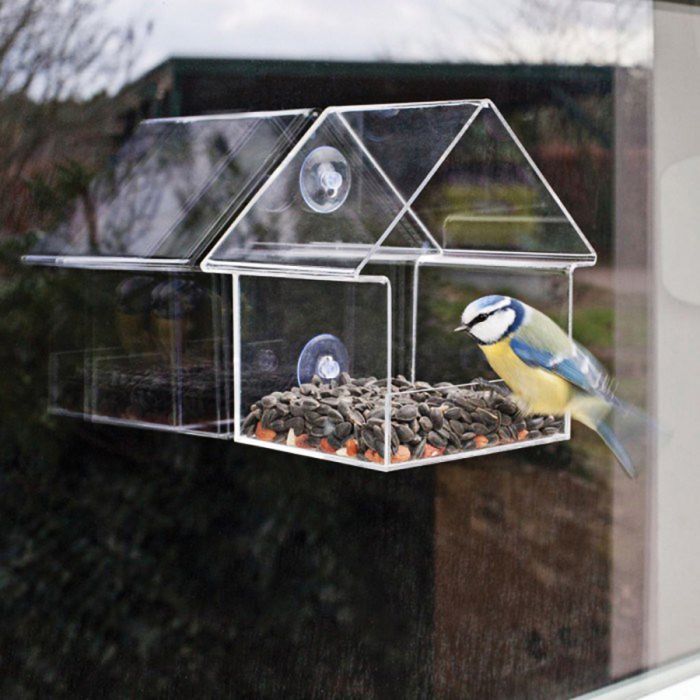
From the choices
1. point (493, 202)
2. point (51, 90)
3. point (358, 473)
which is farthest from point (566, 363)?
point (51, 90)

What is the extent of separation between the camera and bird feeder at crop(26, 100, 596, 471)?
3.78 ft

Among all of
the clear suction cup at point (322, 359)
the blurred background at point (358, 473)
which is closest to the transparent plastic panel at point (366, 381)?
the clear suction cup at point (322, 359)

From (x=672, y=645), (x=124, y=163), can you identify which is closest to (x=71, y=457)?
(x=124, y=163)

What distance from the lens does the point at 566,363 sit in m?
1.29

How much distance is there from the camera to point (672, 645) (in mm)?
2160

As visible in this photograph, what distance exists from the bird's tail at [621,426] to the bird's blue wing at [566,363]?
0.09 feet

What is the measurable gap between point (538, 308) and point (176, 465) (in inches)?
19.4

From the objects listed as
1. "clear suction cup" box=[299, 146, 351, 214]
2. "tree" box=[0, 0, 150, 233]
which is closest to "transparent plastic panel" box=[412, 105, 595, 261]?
"clear suction cup" box=[299, 146, 351, 214]

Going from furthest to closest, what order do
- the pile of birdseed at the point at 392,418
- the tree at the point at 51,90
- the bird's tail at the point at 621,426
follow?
1. the bird's tail at the point at 621,426
2. the tree at the point at 51,90
3. the pile of birdseed at the point at 392,418

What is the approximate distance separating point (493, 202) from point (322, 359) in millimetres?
291

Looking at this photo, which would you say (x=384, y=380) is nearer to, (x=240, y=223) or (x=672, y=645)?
(x=240, y=223)

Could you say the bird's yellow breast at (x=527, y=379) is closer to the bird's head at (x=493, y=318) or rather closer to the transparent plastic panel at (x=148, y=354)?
the bird's head at (x=493, y=318)

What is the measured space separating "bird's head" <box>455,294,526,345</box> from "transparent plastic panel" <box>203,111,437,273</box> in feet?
0.50

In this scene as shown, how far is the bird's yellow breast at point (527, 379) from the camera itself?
1235mm
